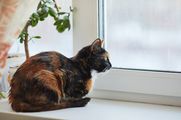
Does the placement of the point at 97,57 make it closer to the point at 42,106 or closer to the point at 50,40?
the point at 42,106

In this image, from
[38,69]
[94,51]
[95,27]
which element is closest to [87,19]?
[95,27]

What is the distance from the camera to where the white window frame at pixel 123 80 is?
990mm

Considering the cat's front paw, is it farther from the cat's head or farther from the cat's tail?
the cat's head

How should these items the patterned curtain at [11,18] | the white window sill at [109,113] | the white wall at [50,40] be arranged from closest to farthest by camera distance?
the patterned curtain at [11,18] < the white window sill at [109,113] < the white wall at [50,40]

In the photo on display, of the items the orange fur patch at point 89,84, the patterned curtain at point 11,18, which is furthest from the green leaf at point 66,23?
the patterned curtain at point 11,18

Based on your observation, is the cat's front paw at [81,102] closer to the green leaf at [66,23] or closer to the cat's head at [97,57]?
the cat's head at [97,57]

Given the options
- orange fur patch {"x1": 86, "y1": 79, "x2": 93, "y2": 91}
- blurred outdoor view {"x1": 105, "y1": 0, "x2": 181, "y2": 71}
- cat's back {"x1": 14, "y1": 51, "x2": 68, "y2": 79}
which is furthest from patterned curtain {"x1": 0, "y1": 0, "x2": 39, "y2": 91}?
blurred outdoor view {"x1": 105, "y1": 0, "x2": 181, "y2": 71}

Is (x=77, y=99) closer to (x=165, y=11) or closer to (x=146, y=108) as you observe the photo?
(x=146, y=108)

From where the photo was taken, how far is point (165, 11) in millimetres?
984

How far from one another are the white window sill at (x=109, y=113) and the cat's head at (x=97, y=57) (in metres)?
0.13

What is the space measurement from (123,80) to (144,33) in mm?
176

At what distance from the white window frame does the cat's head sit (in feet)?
0.36

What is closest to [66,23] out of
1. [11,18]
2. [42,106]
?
[42,106]

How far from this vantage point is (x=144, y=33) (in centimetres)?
103
